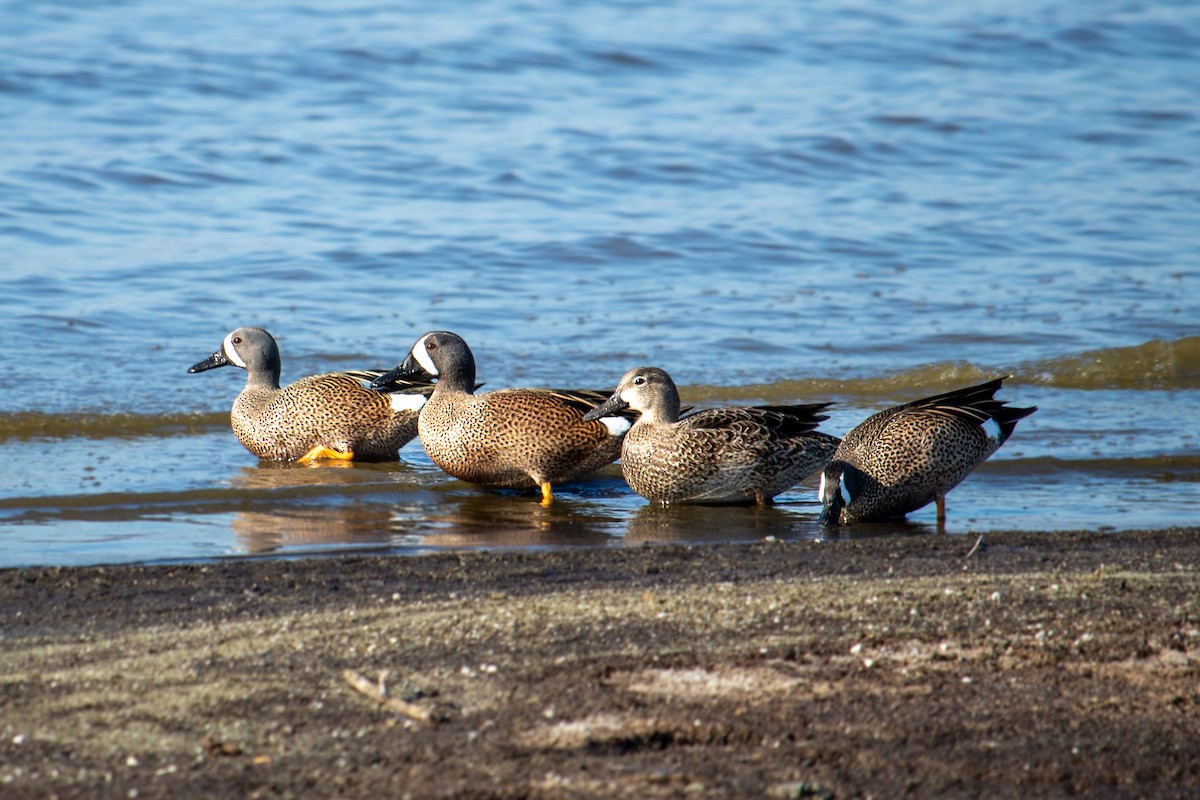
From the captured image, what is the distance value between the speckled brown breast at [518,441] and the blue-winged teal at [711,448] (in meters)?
0.26

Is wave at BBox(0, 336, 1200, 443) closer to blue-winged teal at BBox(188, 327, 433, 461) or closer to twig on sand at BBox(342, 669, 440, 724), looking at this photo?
blue-winged teal at BBox(188, 327, 433, 461)

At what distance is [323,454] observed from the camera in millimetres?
9164

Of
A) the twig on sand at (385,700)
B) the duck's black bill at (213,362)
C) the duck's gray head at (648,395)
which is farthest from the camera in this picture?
the duck's black bill at (213,362)

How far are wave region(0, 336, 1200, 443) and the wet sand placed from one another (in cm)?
461

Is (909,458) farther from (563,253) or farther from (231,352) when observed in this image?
(563,253)

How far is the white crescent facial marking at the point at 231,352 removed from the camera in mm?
9703

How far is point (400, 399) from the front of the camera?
9.09 metres

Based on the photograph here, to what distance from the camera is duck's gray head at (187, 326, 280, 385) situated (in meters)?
9.66

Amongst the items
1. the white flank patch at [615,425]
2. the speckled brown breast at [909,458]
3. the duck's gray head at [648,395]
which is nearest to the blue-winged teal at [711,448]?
the duck's gray head at [648,395]

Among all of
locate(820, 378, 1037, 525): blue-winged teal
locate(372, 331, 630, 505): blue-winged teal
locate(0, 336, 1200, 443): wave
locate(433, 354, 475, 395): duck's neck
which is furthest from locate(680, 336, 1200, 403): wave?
locate(820, 378, 1037, 525): blue-winged teal

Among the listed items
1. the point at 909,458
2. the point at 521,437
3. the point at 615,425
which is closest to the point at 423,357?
the point at 521,437

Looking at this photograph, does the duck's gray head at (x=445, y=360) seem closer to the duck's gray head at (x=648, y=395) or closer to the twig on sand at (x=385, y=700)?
the duck's gray head at (x=648, y=395)

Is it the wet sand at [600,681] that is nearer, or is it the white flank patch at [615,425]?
the wet sand at [600,681]

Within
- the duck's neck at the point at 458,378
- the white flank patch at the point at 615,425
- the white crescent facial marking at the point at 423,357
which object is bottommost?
the white flank patch at the point at 615,425
